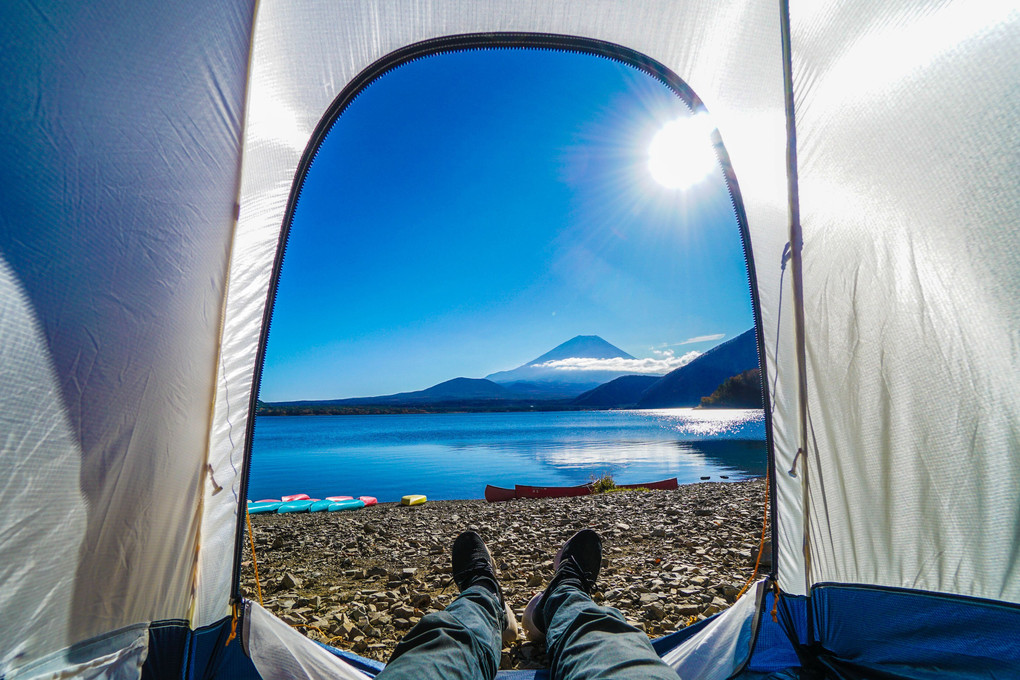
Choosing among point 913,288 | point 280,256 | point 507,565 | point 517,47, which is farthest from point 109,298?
point 507,565

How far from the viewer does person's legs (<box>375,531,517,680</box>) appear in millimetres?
1500

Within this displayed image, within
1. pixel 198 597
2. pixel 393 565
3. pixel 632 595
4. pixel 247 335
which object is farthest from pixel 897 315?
pixel 393 565

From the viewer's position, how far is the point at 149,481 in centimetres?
164

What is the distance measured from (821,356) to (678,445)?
3590 centimetres

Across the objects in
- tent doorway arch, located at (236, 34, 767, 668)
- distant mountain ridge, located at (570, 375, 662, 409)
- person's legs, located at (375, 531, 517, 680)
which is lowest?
distant mountain ridge, located at (570, 375, 662, 409)

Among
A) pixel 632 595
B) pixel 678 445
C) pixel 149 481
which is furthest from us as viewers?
pixel 678 445

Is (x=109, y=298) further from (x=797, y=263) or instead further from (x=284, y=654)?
(x=797, y=263)

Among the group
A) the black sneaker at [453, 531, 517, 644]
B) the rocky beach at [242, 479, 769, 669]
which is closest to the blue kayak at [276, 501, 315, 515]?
the rocky beach at [242, 479, 769, 669]

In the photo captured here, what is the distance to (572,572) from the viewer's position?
2816mm

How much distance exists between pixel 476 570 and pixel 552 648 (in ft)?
3.44

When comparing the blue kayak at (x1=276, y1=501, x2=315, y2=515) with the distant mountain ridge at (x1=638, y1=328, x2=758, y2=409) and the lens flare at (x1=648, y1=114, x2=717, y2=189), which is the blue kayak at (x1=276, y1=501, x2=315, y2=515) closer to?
the lens flare at (x1=648, y1=114, x2=717, y2=189)

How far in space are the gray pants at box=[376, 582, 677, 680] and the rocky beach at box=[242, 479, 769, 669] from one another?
59 cm

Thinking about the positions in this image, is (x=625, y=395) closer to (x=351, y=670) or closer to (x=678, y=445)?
(x=678, y=445)

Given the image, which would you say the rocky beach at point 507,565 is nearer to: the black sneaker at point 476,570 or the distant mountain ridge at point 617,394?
the black sneaker at point 476,570
